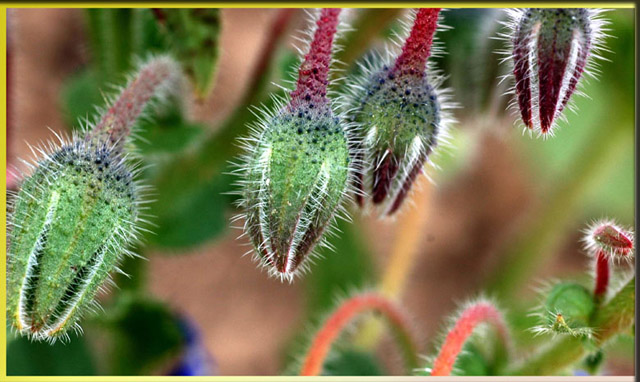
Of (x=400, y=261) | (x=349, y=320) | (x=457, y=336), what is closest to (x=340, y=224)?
(x=400, y=261)

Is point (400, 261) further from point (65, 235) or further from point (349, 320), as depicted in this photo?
point (65, 235)

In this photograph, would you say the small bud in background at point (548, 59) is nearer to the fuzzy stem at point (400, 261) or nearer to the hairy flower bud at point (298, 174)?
the hairy flower bud at point (298, 174)

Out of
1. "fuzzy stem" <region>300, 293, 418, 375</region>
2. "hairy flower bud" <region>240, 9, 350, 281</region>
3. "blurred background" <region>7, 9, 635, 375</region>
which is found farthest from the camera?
"blurred background" <region>7, 9, 635, 375</region>

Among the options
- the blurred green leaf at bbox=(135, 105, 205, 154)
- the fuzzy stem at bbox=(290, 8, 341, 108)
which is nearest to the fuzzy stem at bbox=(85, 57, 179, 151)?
the blurred green leaf at bbox=(135, 105, 205, 154)

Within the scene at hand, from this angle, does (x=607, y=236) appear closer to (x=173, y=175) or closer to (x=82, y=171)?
(x=82, y=171)

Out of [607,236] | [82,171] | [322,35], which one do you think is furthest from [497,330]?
[82,171]

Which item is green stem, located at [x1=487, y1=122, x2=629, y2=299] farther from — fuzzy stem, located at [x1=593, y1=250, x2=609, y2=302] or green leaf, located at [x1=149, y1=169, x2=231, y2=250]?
fuzzy stem, located at [x1=593, y1=250, x2=609, y2=302]
